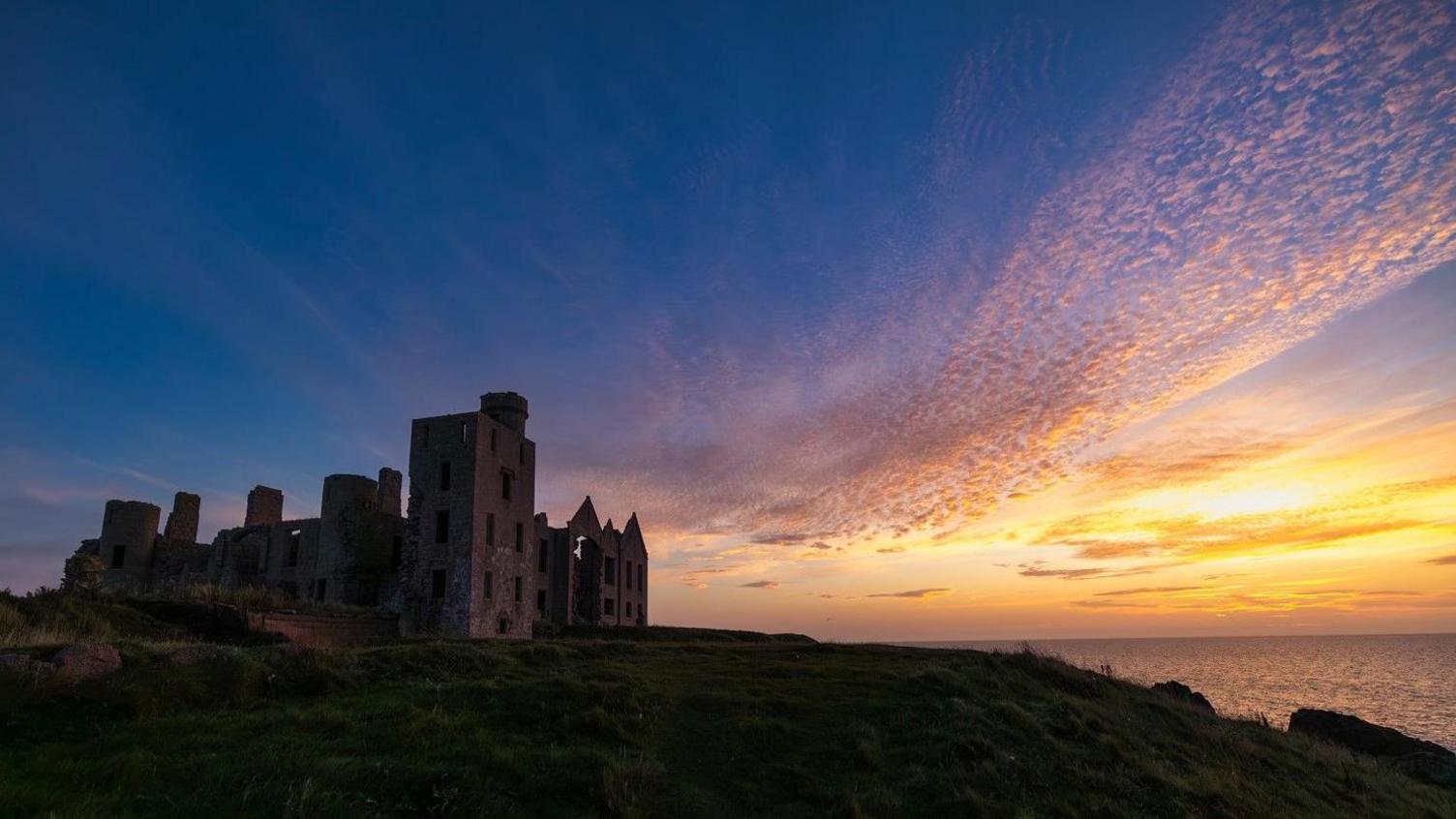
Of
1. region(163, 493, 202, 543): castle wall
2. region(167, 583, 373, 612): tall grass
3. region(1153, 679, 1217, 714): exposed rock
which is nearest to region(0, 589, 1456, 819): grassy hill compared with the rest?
region(167, 583, 373, 612): tall grass

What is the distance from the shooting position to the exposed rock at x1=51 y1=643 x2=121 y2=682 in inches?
481

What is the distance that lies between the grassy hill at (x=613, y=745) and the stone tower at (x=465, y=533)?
48.3 ft

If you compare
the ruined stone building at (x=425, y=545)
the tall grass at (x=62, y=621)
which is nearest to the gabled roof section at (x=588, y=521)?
the ruined stone building at (x=425, y=545)

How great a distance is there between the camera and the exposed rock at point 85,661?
1223cm

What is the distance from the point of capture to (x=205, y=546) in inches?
1997

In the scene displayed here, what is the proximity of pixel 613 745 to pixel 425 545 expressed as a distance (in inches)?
1061

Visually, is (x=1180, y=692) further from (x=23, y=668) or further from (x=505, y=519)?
(x=23, y=668)

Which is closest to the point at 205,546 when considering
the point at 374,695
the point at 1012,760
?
A: the point at 374,695

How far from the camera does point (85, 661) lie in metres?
12.6

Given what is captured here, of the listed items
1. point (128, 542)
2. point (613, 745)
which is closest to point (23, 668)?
point (613, 745)

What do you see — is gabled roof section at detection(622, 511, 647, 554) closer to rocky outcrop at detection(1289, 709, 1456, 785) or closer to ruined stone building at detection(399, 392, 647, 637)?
ruined stone building at detection(399, 392, 647, 637)

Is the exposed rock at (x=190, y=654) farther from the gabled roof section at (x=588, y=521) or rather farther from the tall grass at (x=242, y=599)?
the gabled roof section at (x=588, y=521)

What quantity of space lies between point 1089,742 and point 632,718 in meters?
10.8

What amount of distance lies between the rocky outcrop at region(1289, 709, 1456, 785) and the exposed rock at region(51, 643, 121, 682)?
35.0m
